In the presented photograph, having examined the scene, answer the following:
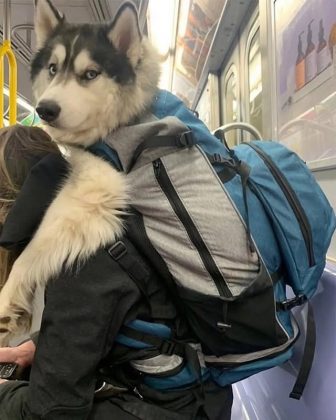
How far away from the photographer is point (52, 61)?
3.20ft

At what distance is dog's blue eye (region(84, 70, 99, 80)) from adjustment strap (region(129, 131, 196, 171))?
22 centimetres

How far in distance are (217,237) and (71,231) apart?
30 cm

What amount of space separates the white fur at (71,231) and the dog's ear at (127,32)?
0.28m

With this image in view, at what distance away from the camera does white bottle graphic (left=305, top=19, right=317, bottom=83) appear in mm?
1239

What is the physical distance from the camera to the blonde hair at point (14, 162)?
1333 millimetres

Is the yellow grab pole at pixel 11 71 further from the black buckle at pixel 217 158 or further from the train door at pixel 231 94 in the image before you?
the black buckle at pixel 217 158

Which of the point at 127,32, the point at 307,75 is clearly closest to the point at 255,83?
the point at 307,75

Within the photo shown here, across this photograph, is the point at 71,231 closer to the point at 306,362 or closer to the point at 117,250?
the point at 117,250

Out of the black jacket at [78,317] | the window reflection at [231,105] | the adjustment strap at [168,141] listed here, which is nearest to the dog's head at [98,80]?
the adjustment strap at [168,141]

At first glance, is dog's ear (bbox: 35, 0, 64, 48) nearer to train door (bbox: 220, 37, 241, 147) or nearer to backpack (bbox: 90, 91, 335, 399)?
backpack (bbox: 90, 91, 335, 399)

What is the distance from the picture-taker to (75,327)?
2.68 ft

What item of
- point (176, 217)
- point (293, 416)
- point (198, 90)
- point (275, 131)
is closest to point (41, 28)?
point (176, 217)

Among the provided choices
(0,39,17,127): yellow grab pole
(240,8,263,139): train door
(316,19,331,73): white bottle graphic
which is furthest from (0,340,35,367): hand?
(240,8,263,139): train door

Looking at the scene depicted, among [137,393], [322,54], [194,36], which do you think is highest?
[194,36]
